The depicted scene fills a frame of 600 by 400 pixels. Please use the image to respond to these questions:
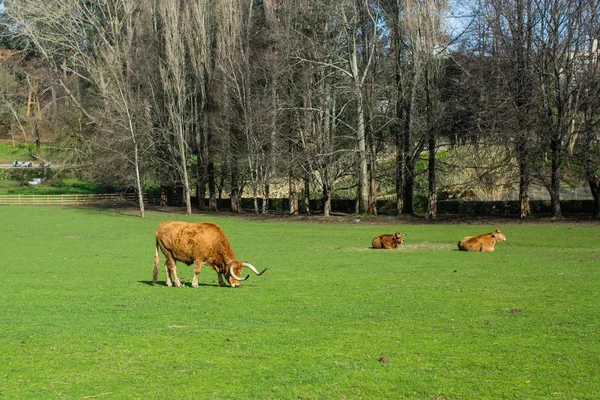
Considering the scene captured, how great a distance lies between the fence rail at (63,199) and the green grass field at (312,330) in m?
51.6

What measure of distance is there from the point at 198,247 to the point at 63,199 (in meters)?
62.7

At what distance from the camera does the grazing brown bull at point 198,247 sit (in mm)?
17969

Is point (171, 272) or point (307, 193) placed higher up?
point (307, 193)

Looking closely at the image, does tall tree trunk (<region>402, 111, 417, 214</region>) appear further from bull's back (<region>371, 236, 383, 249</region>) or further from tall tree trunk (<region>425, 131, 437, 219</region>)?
bull's back (<region>371, 236, 383, 249</region>)

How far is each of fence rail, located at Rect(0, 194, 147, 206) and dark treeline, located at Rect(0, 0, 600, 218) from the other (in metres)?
4.14

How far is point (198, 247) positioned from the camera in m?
18.0

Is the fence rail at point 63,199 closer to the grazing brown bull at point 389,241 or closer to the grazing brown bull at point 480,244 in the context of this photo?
the grazing brown bull at point 389,241

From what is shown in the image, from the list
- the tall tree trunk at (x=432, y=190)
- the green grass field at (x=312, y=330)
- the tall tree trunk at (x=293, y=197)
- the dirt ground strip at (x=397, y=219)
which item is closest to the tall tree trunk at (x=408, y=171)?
the tall tree trunk at (x=432, y=190)

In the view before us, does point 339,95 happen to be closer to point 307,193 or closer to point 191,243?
point 307,193

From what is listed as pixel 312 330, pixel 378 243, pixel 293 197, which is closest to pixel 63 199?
pixel 293 197

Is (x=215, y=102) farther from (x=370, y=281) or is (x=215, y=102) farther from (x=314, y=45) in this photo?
(x=370, y=281)

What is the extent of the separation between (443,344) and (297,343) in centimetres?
248

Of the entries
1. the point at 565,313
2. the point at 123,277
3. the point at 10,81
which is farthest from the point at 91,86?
the point at 565,313

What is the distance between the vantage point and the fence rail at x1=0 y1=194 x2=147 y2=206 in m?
73.4
